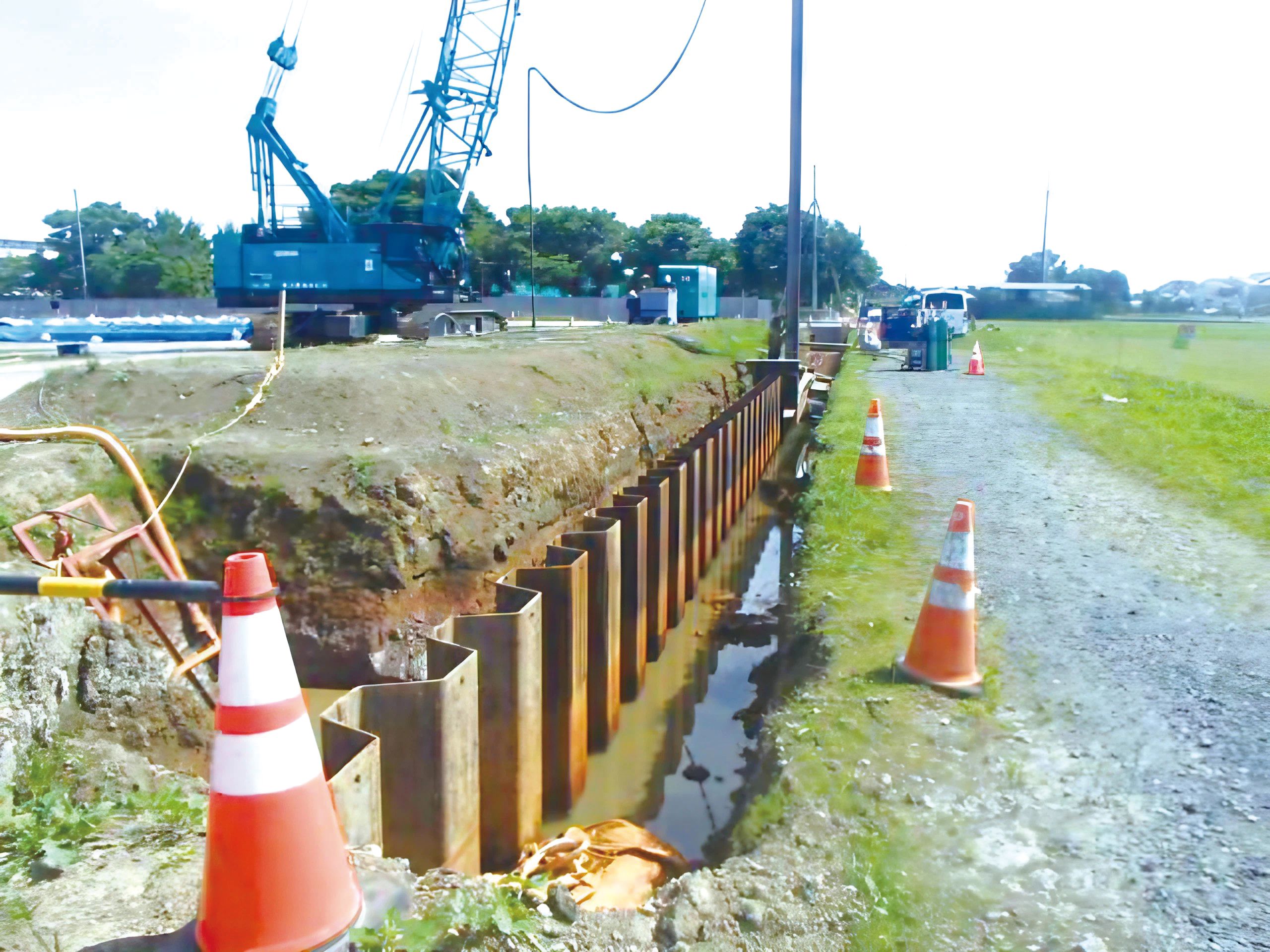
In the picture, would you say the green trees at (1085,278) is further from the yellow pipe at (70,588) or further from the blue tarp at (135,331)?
the yellow pipe at (70,588)

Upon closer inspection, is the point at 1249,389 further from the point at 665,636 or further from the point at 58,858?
the point at 58,858

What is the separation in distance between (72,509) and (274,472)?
156 cm

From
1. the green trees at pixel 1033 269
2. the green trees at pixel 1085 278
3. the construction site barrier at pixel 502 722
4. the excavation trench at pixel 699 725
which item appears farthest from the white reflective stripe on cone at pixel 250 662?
the green trees at pixel 1033 269

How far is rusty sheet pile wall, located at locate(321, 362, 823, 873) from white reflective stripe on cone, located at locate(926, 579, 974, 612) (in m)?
1.90

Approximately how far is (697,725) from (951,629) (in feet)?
9.75

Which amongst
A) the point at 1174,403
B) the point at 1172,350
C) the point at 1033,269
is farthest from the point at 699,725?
the point at 1033,269

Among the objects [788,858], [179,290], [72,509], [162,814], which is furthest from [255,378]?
[179,290]

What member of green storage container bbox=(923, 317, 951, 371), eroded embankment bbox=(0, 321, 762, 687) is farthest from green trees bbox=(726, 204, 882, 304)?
eroded embankment bbox=(0, 321, 762, 687)

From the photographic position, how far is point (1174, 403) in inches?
565

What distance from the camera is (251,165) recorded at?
21.8 m

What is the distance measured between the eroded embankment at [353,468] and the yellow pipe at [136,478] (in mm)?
193

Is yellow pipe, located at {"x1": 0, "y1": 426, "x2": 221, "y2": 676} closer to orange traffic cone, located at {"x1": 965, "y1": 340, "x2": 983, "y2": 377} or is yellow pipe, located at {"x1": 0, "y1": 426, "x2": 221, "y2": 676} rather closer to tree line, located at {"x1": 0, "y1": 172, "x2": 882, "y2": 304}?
orange traffic cone, located at {"x1": 965, "y1": 340, "x2": 983, "y2": 377}

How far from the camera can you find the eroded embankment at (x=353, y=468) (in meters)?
7.51

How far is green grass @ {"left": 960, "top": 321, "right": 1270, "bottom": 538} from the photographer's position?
8.59 m
